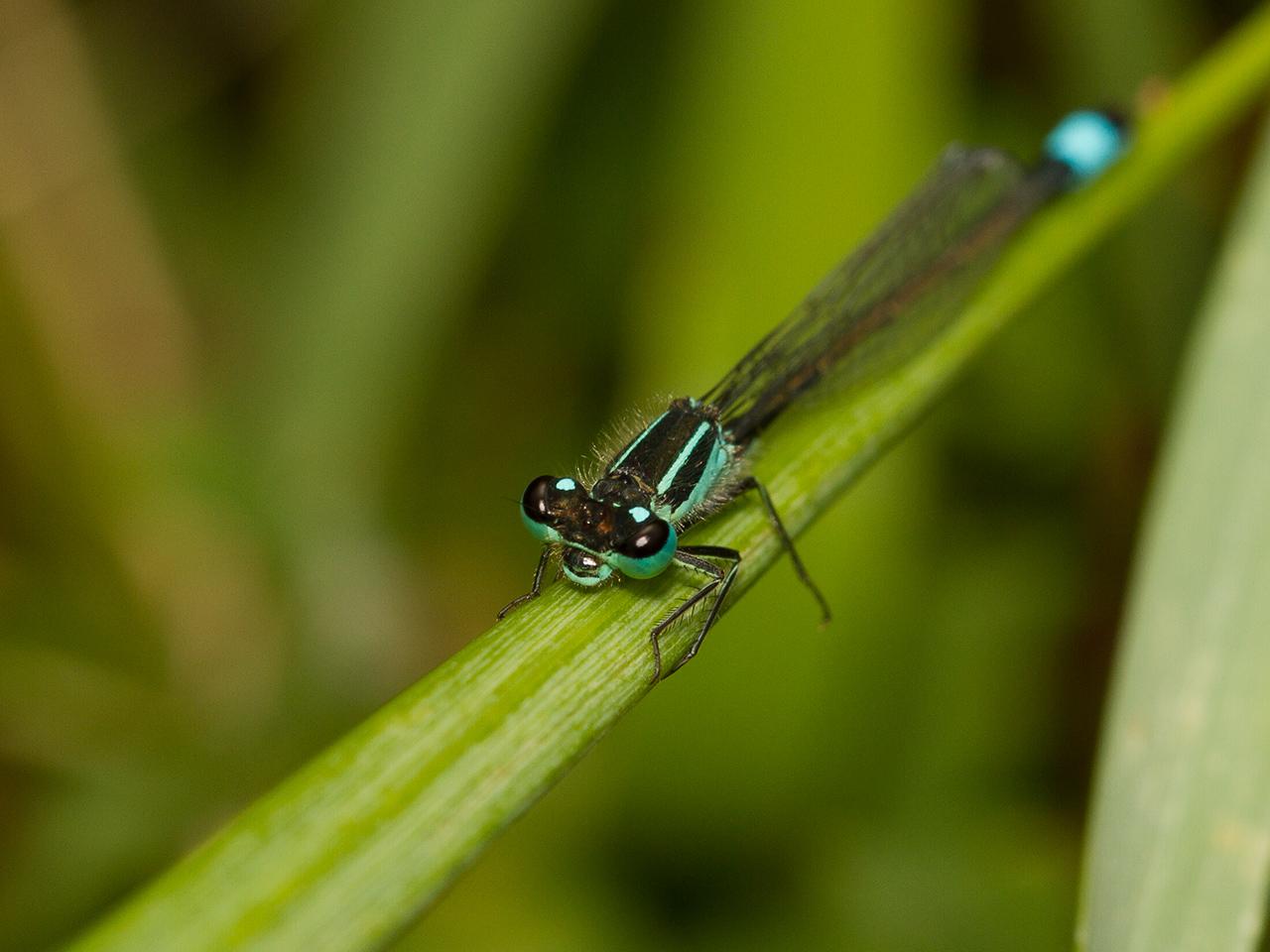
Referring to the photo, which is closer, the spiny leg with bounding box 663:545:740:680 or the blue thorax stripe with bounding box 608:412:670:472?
the spiny leg with bounding box 663:545:740:680

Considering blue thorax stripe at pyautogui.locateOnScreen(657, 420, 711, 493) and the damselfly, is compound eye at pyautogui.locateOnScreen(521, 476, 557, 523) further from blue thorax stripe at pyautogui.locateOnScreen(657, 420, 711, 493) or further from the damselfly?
blue thorax stripe at pyautogui.locateOnScreen(657, 420, 711, 493)

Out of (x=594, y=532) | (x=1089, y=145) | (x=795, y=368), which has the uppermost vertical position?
(x=594, y=532)

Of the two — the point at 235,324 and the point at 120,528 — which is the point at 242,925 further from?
the point at 235,324

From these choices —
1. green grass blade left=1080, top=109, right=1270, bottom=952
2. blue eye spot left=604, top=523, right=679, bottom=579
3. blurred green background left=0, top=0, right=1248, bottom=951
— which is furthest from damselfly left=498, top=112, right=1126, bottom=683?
green grass blade left=1080, top=109, right=1270, bottom=952

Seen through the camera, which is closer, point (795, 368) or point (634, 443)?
point (634, 443)

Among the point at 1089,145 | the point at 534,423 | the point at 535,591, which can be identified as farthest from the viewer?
the point at 534,423

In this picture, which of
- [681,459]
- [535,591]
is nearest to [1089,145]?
[681,459]

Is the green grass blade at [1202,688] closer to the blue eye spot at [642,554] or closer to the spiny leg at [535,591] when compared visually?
the blue eye spot at [642,554]

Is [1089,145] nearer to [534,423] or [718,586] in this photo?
[534,423]
